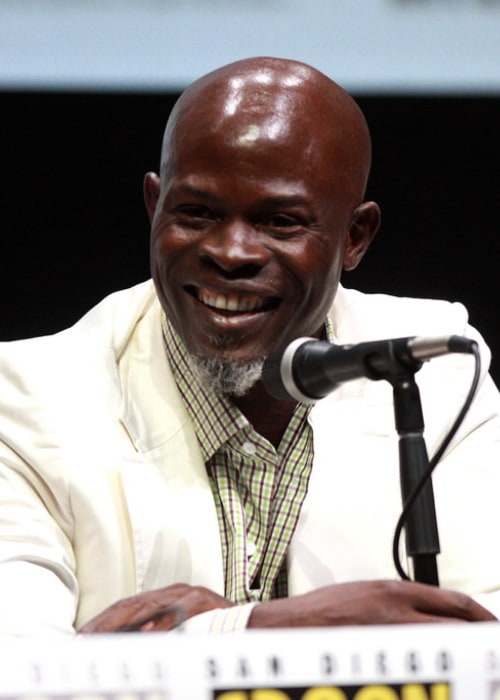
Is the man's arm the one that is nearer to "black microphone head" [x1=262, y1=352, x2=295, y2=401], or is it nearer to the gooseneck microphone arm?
the gooseneck microphone arm

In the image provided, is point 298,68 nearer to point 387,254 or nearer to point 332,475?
point 332,475

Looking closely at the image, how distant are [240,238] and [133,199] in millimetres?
959

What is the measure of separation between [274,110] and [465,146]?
1043mm

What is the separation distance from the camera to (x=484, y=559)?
7.42 feet

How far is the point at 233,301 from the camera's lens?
2172mm

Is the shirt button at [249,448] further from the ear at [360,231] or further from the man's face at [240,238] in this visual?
the ear at [360,231]

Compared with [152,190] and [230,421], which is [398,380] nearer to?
[230,421]

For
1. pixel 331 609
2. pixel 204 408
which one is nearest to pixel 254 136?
pixel 204 408

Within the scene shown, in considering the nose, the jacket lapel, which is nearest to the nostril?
the nose

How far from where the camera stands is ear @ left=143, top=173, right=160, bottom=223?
2.42 m

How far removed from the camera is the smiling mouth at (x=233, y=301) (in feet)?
7.12

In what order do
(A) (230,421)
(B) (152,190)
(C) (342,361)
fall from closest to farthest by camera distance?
(C) (342,361) < (A) (230,421) < (B) (152,190)

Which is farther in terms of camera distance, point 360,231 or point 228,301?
point 360,231

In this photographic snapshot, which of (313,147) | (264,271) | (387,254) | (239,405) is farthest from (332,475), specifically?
(387,254)
